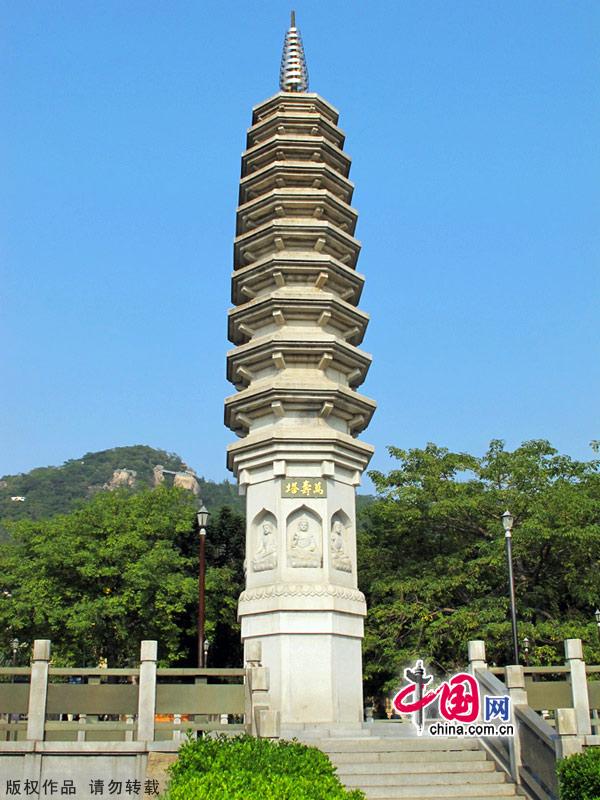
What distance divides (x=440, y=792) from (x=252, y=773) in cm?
588

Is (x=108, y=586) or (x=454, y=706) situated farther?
(x=108, y=586)

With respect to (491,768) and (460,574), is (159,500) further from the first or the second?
(491,768)

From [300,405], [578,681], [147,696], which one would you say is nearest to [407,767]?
[578,681]

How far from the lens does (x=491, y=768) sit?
13328 mm

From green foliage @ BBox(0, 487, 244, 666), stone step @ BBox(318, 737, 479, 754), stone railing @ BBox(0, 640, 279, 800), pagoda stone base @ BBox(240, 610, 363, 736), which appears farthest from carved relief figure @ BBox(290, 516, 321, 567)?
green foliage @ BBox(0, 487, 244, 666)

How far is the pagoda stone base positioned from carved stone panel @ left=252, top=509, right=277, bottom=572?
→ 3.39 ft

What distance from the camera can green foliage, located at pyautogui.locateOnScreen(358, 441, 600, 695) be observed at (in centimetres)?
2475

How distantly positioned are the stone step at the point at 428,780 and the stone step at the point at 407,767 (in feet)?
0.30

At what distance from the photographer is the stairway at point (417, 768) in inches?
491

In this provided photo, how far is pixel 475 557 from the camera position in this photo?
27.6 m

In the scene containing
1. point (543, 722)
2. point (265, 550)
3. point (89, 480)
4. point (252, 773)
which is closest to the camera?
point (252, 773)

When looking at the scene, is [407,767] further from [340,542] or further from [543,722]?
[340,542]

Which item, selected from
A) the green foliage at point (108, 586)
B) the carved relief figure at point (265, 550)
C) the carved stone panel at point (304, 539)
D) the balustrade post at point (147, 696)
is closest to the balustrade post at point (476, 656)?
the carved stone panel at point (304, 539)

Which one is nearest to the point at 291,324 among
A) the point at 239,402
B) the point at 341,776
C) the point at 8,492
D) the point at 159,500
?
the point at 239,402
